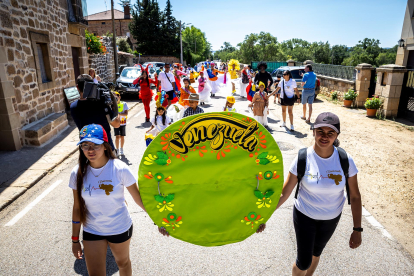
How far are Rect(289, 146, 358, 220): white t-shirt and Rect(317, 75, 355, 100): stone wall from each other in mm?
12683

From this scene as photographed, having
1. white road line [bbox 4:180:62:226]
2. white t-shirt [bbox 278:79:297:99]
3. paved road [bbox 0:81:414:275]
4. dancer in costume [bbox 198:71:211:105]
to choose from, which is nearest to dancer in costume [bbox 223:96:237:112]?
white t-shirt [bbox 278:79:297:99]

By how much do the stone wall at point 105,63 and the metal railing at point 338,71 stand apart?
566 inches

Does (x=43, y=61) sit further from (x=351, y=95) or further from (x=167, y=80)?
(x=351, y=95)

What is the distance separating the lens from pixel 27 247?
3.66 metres

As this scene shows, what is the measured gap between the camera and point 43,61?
31.1 ft

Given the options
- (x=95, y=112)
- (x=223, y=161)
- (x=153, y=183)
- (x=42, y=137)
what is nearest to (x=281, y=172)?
(x=223, y=161)

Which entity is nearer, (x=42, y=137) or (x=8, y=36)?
(x=8, y=36)

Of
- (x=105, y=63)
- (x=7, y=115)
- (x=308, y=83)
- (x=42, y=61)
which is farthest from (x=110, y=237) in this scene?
(x=105, y=63)

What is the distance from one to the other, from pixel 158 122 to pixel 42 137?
4079 mm

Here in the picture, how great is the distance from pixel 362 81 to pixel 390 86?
2187mm

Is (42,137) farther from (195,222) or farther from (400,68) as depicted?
(400,68)

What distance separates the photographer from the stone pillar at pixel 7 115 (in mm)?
6934

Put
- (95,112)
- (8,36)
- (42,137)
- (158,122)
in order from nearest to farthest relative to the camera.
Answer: (95,112)
(158,122)
(8,36)
(42,137)

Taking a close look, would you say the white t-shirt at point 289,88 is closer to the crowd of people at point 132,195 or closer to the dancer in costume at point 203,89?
the dancer in costume at point 203,89
